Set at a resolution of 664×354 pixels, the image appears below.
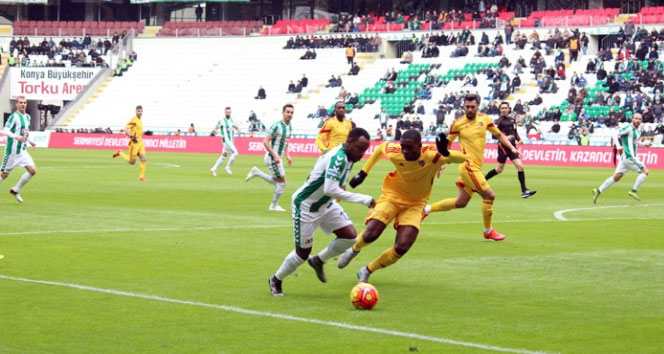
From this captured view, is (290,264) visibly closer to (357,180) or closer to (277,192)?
(357,180)

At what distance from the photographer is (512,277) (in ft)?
51.5

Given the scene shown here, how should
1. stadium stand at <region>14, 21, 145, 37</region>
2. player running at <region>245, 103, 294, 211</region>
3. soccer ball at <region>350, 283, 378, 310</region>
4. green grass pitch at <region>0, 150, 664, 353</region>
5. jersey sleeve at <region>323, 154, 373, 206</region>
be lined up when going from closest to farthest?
1. green grass pitch at <region>0, 150, 664, 353</region>
2. soccer ball at <region>350, 283, 378, 310</region>
3. jersey sleeve at <region>323, 154, 373, 206</region>
4. player running at <region>245, 103, 294, 211</region>
5. stadium stand at <region>14, 21, 145, 37</region>

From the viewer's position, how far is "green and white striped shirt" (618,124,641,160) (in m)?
31.4

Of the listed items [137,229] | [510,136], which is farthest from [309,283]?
[510,136]

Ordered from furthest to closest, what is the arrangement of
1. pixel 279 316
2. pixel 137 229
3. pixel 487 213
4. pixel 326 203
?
1. pixel 137 229
2. pixel 487 213
3. pixel 326 203
4. pixel 279 316

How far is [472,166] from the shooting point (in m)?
21.0

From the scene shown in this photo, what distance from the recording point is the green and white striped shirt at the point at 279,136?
28781 mm

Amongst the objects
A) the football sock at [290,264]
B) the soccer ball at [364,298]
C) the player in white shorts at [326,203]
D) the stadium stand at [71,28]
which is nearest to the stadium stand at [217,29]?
the stadium stand at [71,28]

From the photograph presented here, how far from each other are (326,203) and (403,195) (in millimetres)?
1188

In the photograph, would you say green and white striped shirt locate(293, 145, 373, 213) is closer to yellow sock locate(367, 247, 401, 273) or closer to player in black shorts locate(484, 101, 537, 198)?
yellow sock locate(367, 247, 401, 273)

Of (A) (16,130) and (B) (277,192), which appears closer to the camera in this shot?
(B) (277,192)

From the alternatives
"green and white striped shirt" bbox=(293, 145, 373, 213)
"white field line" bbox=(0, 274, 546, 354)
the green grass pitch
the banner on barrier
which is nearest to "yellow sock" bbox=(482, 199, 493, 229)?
the green grass pitch

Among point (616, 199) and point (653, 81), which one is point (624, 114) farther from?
point (616, 199)

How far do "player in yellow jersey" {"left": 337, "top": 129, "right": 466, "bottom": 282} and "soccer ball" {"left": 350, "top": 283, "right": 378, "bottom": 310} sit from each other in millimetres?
1528
